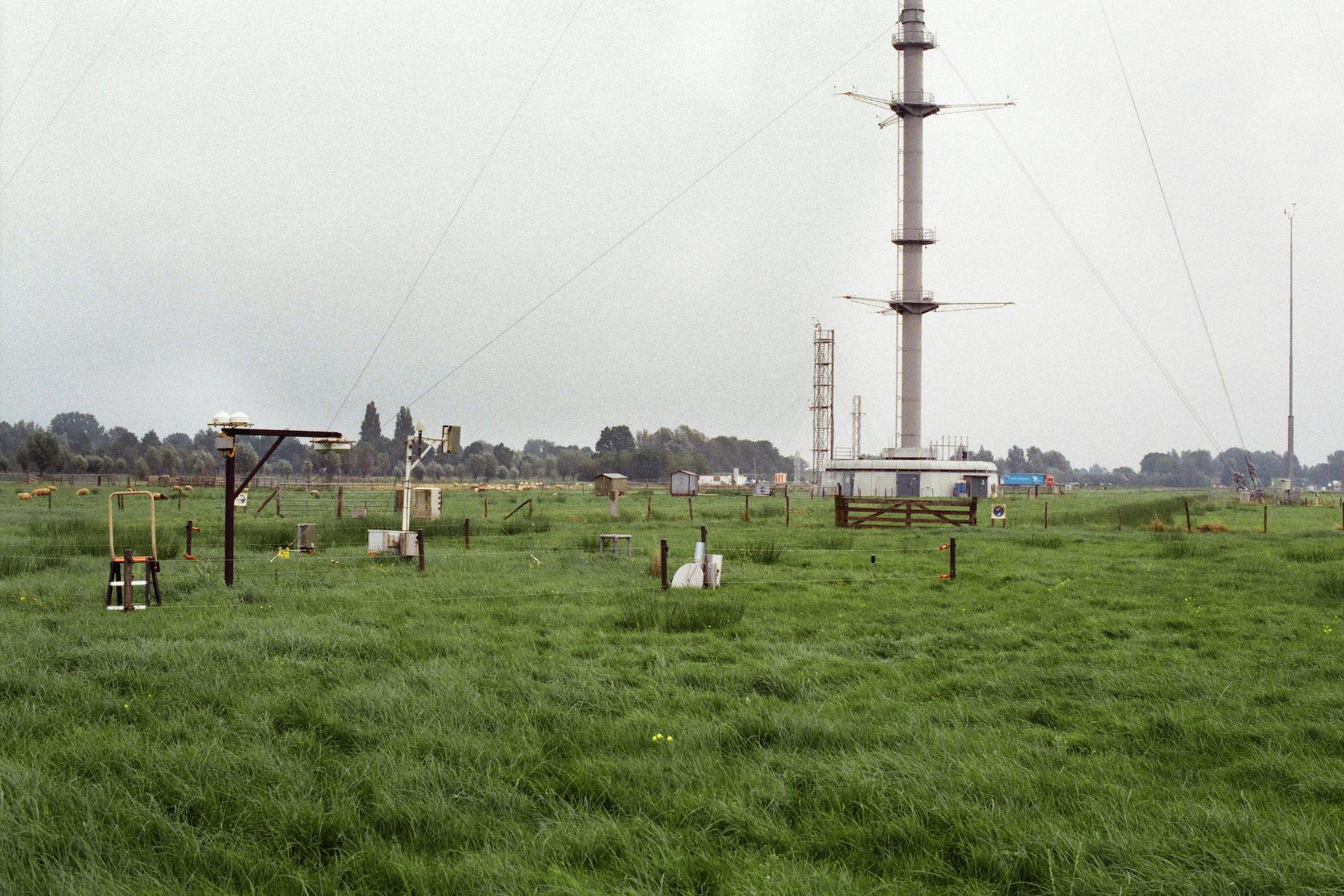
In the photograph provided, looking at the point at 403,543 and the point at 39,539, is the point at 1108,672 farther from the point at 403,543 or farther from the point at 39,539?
the point at 39,539

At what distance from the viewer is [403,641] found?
36.2ft

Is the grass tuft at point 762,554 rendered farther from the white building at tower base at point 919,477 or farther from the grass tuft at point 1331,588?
the white building at tower base at point 919,477

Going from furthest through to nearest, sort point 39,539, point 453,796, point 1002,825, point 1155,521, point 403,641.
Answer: point 1155,521, point 39,539, point 403,641, point 453,796, point 1002,825

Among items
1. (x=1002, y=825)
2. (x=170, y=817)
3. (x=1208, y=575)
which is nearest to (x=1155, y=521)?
(x=1208, y=575)

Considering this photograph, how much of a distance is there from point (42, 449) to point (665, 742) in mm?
102484

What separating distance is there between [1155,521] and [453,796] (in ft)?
117

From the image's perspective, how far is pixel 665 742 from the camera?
7.38m

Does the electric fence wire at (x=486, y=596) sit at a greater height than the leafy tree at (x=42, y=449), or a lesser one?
lesser

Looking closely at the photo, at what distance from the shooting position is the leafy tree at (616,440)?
160m

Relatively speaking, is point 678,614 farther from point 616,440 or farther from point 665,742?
point 616,440

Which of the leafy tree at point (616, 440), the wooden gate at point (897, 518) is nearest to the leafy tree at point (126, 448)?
the leafy tree at point (616, 440)

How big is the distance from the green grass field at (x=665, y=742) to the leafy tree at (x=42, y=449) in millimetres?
90197

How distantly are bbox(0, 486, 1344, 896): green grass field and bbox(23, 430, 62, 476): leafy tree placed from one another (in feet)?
296

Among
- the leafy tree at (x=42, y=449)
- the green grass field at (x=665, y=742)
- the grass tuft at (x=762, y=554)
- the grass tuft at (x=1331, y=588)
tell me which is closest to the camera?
the green grass field at (x=665, y=742)
